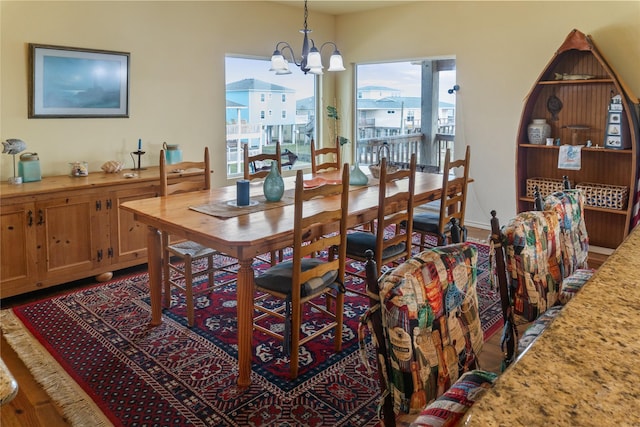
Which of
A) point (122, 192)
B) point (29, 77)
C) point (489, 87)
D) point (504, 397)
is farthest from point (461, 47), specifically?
point (504, 397)

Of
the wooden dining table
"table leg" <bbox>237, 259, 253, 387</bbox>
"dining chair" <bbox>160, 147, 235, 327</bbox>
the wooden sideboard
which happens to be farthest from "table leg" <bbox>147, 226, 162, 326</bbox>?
the wooden sideboard

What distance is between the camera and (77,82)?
4.13m

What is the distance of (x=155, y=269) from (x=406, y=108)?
14.5 feet

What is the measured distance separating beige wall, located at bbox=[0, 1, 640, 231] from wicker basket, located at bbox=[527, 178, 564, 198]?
349 millimetres

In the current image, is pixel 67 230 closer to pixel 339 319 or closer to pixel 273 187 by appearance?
pixel 273 187

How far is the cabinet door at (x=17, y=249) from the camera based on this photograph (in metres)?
3.38

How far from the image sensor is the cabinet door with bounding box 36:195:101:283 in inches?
141

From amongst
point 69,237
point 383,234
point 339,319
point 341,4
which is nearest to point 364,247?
point 383,234

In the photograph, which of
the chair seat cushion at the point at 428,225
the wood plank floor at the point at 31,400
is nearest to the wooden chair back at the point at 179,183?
the wood plank floor at the point at 31,400

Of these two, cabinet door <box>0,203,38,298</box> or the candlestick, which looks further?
cabinet door <box>0,203,38,298</box>

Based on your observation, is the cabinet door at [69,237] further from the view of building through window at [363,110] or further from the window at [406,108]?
the window at [406,108]

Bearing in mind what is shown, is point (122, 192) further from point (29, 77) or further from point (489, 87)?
point (489, 87)

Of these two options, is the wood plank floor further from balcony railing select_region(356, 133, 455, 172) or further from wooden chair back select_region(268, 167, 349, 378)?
balcony railing select_region(356, 133, 455, 172)

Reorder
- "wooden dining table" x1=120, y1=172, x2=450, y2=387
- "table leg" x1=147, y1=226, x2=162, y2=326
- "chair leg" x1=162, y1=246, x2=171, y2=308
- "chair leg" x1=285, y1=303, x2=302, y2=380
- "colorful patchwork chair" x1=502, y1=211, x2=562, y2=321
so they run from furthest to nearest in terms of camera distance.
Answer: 1. "chair leg" x1=162, y1=246, x2=171, y2=308
2. "table leg" x1=147, y1=226, x2=162, y2=326
3. "chair leg" x1=285, y1=303, x2=302, y2=380
4. "wooden dining table" x1=120, y1=172, x2=450, y2=387
5. "colorful patchwork chair" x1=502, y1=211, x2=562, y2=321
